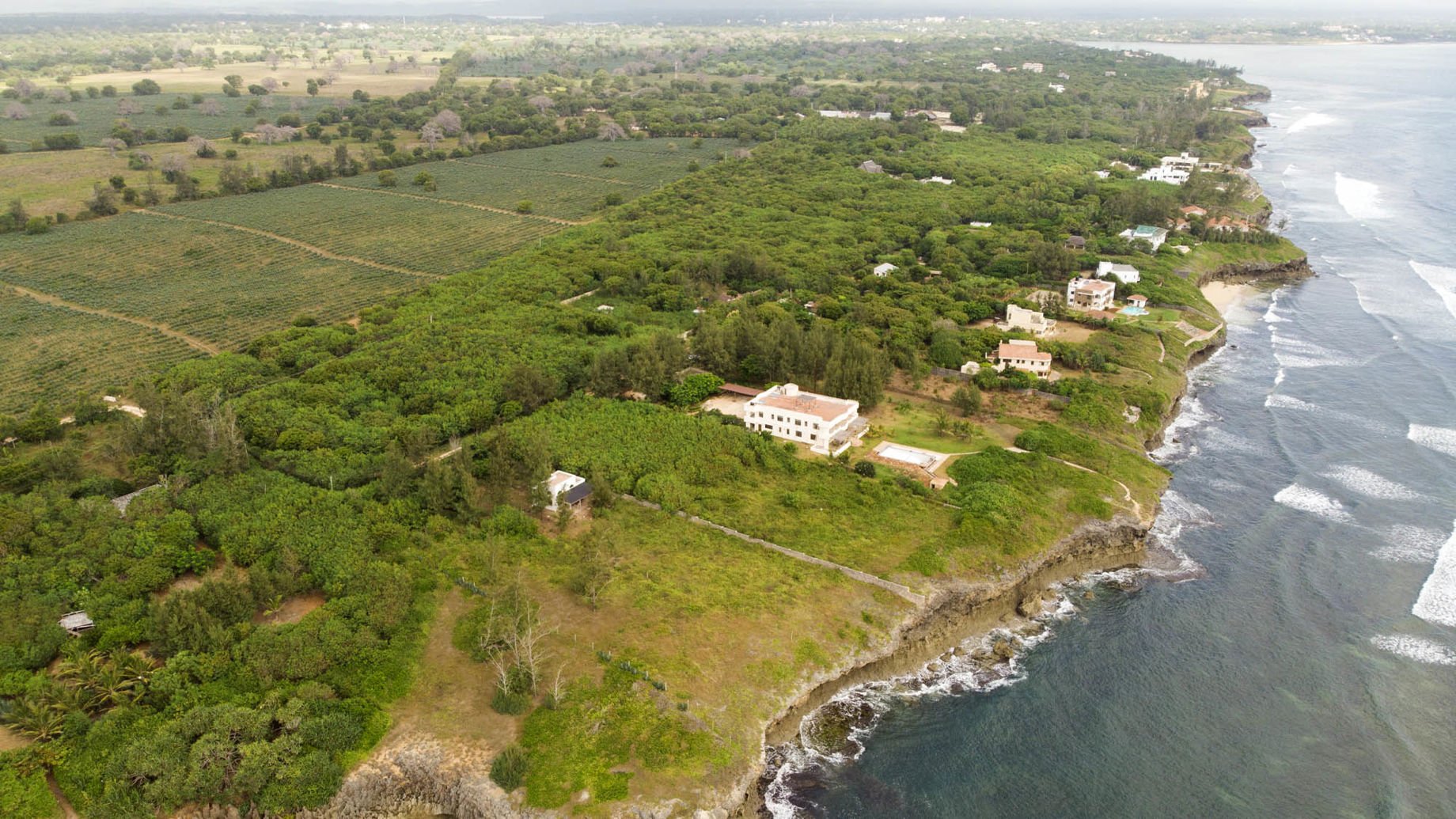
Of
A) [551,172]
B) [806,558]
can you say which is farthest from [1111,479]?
[551,172]

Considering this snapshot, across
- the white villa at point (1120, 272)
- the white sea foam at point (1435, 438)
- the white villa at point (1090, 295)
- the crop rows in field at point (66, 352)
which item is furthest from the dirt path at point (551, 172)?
the white sea foam at point (1435, 438)

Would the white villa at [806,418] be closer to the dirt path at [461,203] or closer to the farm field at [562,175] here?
the dirt path at [461,203]

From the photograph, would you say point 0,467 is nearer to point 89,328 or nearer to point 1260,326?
point 89,328

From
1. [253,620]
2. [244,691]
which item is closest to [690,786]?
[244,691]

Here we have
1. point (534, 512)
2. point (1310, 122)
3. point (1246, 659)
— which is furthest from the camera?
point (1310, 122)

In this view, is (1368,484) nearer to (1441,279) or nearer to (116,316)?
(1441,279)

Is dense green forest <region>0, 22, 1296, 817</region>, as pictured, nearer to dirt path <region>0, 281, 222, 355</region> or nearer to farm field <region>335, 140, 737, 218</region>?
dirt path <region>0, 281, 222, 355</region>

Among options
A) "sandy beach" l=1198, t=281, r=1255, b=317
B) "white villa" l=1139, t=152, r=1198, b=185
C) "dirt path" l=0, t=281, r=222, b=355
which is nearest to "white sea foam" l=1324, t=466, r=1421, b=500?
"sandy beach" l=1198, t=281, r=1255, b=317
